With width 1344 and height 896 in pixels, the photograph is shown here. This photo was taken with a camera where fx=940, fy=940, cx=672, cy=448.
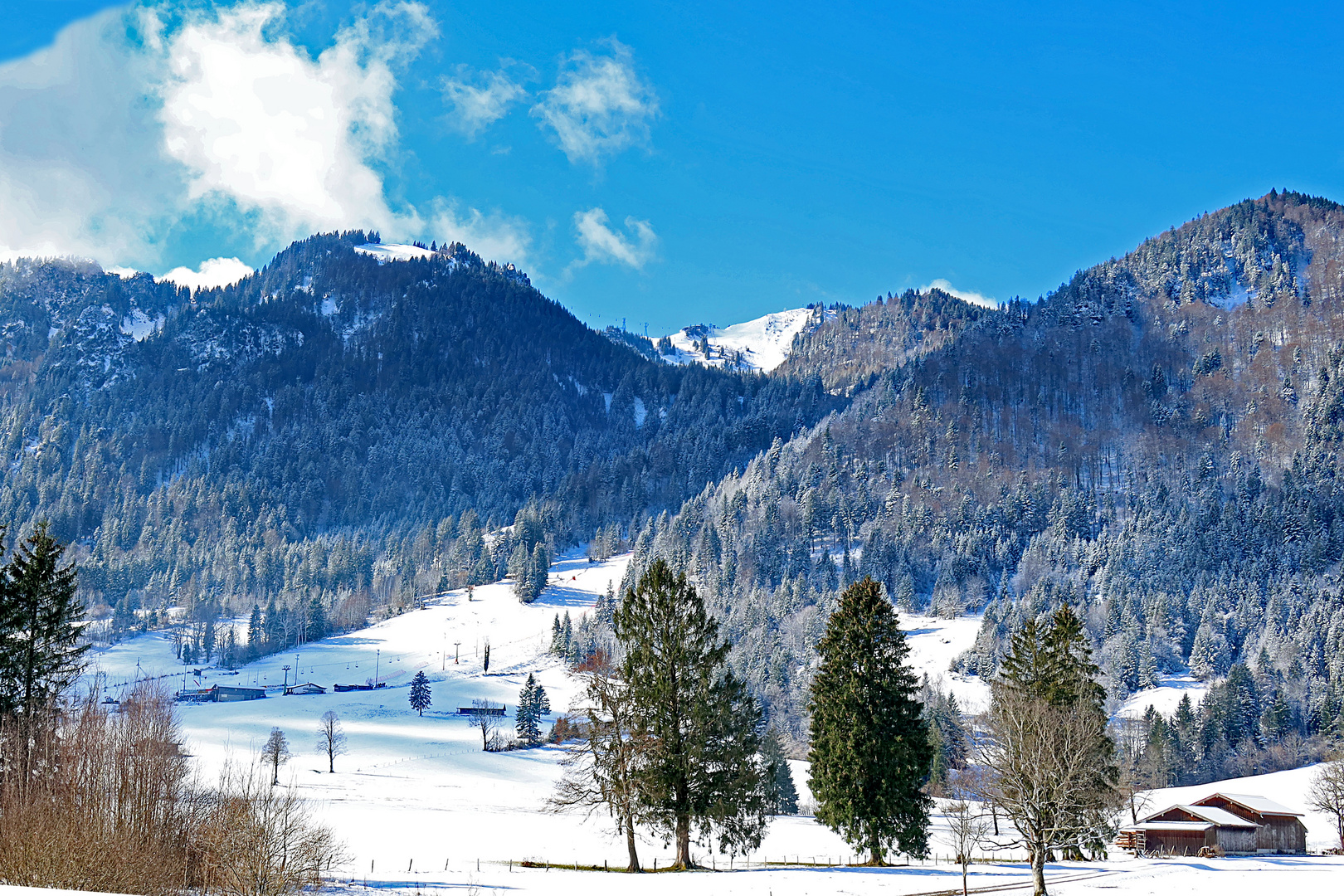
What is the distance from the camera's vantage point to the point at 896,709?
1719 inches

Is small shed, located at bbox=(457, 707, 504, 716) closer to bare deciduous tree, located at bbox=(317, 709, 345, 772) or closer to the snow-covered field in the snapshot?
the snow-covered field

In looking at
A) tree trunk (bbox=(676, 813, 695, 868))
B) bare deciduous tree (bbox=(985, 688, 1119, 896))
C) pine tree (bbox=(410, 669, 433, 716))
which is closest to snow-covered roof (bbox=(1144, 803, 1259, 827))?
bare deciduous tree (bbox=(985, 688, 1119, 896))

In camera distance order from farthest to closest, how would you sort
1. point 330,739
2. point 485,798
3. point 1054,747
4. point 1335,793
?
point 330,739
point 485,798
point 1335,793
point 1054,747

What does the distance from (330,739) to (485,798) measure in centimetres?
2602

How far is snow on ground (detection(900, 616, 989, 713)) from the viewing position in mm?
149075

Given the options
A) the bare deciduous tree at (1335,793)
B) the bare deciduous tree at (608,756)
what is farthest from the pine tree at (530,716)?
the bare deciduous tree at (608,756)

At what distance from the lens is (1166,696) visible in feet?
493

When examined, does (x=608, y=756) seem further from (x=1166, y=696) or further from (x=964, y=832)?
(x=1166, y=696)

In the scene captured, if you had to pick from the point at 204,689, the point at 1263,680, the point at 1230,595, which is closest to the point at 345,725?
the point at 204,689

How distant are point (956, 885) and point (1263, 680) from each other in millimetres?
143262

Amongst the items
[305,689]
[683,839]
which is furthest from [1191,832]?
[305,689]

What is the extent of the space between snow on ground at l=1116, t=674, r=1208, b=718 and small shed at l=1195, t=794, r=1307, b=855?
74.3m

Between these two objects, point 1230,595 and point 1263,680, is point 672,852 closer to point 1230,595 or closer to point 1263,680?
point 1263,680

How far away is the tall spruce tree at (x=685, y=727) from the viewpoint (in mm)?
40438
